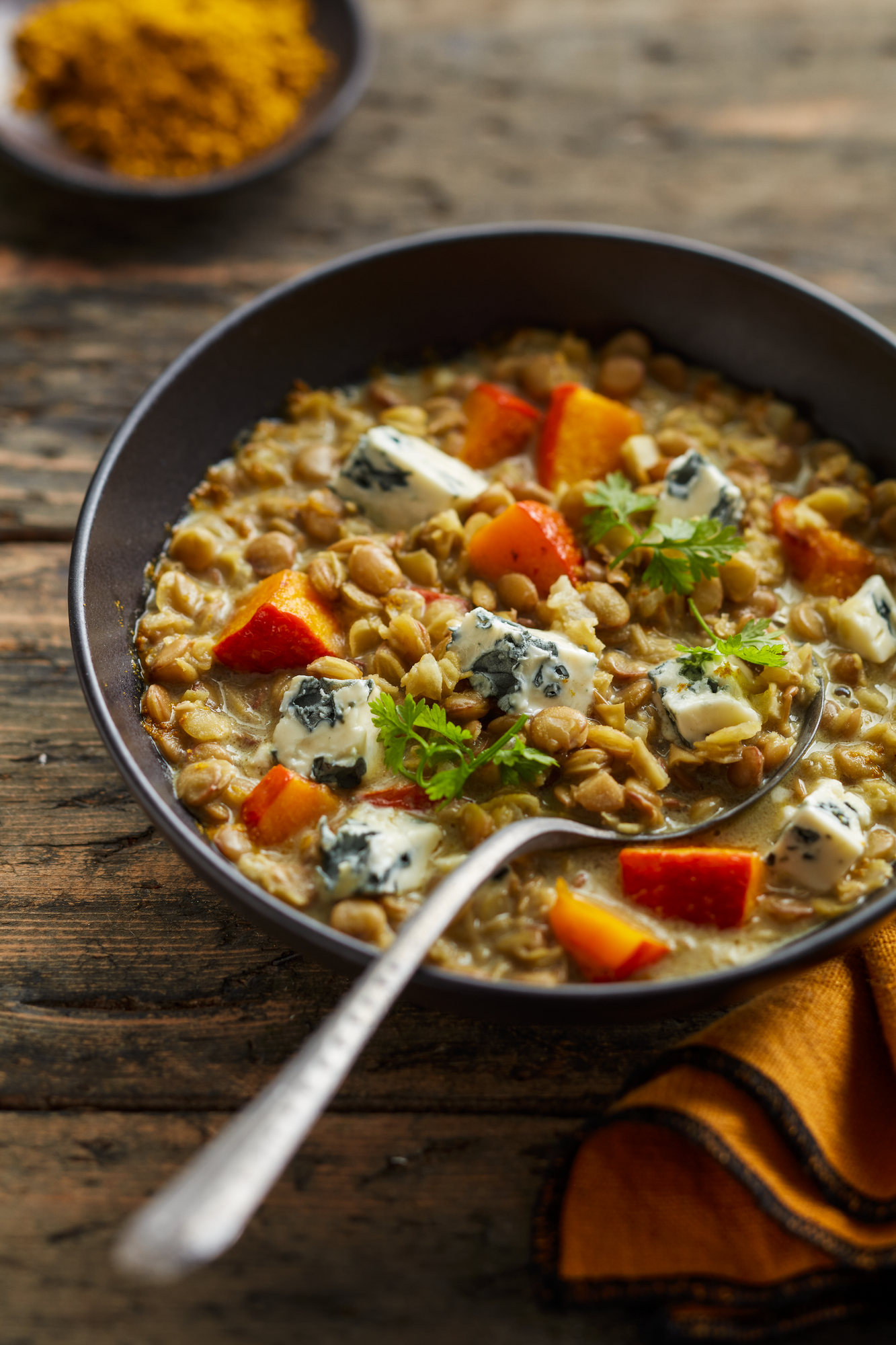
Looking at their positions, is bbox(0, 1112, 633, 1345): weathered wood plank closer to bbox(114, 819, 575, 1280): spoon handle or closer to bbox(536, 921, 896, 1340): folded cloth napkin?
bbox(536, 921, 896, 1340): folded cloth napkin

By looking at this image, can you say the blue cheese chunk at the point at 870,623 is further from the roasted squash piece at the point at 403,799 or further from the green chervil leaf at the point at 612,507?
the roasted squash piece at the point at 403,799

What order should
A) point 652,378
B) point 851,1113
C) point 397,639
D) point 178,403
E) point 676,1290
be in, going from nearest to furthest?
point 676,1290, point 851,1113, point 397,639, point 178,403, point 652,378

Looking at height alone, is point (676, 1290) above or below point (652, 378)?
below

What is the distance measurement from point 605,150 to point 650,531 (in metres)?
2.65

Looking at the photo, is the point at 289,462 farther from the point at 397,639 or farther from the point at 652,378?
the point at 652,378

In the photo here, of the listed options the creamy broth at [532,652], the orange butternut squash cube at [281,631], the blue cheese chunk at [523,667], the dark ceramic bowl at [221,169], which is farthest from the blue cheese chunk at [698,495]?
the dark ceramic bowl at [221,169]

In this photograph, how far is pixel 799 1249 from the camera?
2486 mm

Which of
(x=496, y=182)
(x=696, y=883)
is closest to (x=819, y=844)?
(x=696, y=883)

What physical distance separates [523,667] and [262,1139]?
1.44 meters

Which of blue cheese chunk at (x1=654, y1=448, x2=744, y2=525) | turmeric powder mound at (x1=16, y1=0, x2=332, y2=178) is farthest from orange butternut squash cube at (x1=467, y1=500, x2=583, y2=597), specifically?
turmeric powder mound at (x1=16, y1=0, x2=332, y2=178)

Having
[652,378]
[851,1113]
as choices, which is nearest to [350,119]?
[652,378]

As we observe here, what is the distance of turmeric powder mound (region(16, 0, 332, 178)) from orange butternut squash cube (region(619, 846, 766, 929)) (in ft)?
11.7

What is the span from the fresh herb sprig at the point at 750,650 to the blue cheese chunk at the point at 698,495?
0.43 m

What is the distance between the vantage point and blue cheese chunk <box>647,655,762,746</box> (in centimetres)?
297
